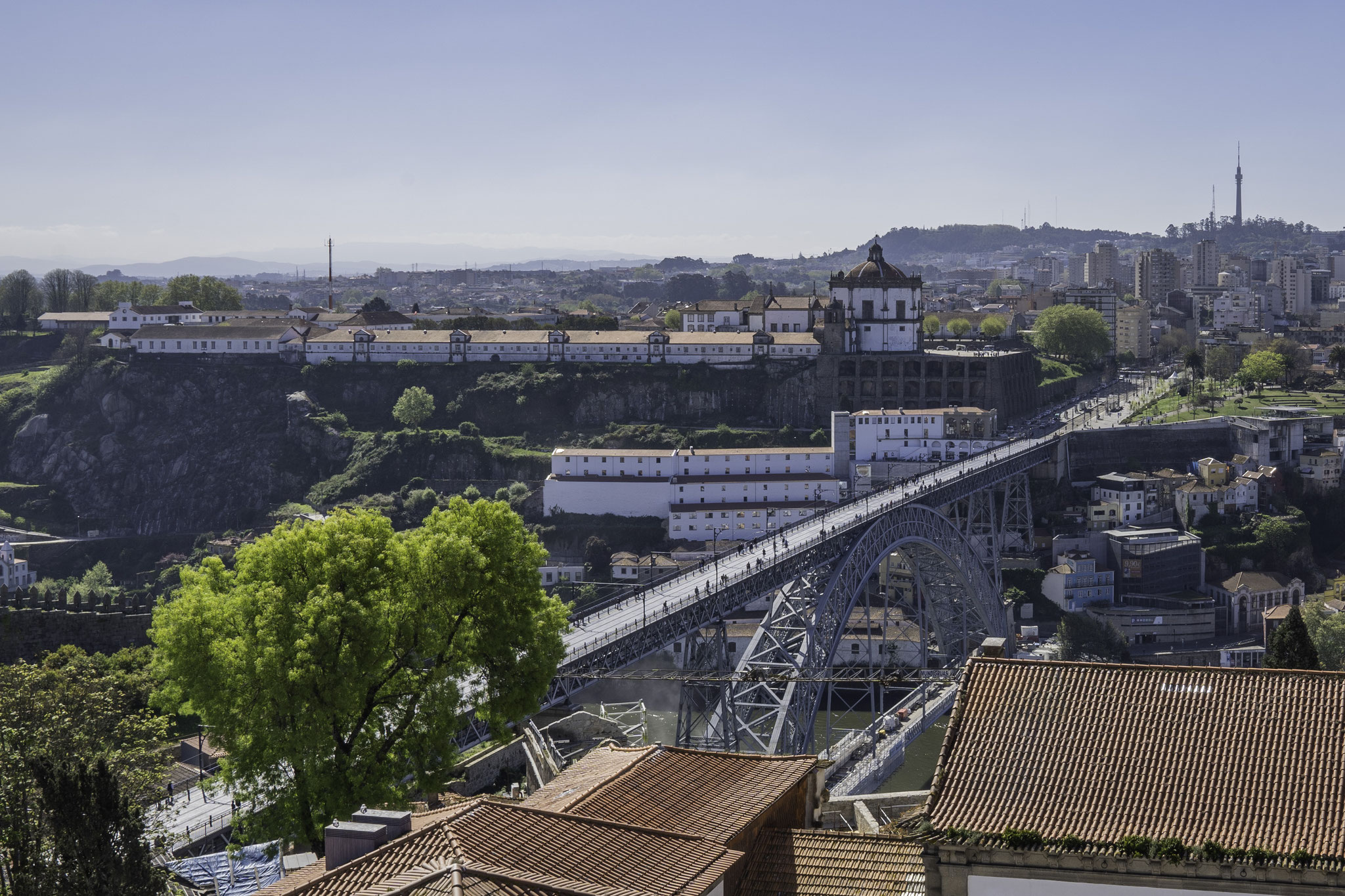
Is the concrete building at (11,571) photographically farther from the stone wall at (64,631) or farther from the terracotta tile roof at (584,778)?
the terracotta tile roof at (584,778)

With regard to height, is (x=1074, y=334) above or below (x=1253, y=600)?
above

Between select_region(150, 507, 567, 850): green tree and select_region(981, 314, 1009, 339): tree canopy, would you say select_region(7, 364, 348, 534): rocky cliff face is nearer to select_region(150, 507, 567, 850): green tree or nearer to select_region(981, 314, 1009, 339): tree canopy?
select_region(981, 314, 1009, 339): tree canopy

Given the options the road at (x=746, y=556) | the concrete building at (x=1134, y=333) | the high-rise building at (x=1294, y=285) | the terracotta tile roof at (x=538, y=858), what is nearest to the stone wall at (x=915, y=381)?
the road at (x=746, y=556)

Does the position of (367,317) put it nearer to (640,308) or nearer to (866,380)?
(866,380)

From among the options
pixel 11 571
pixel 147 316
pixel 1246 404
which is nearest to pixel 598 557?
pixel 11 571

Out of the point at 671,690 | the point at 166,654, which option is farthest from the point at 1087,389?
the point at 166,654

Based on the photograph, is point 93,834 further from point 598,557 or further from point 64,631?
point 598,557

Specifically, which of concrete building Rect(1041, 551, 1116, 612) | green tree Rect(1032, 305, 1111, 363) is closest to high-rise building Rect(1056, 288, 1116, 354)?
green tree Rect(1032, 305, 1111, 363)
